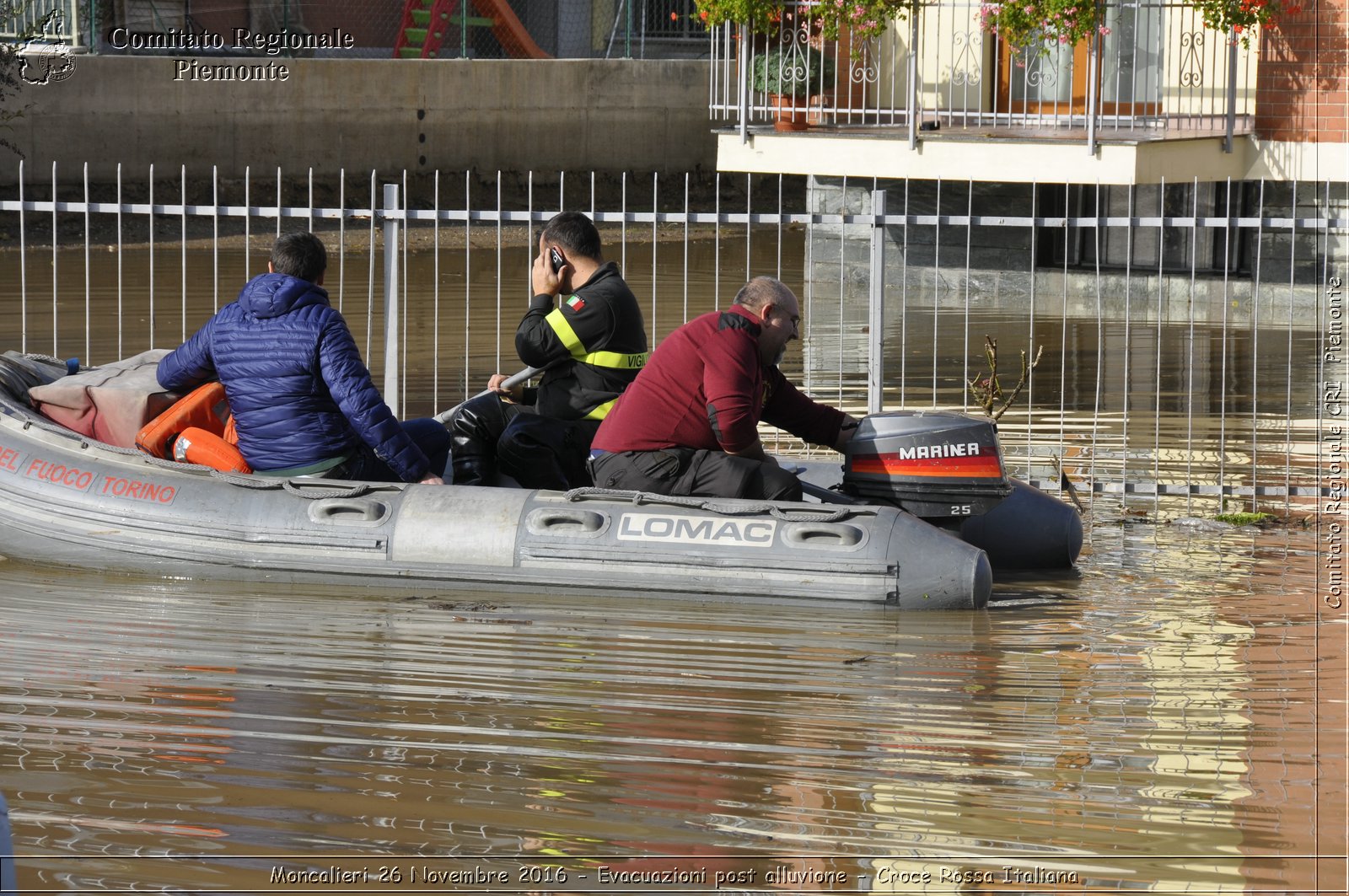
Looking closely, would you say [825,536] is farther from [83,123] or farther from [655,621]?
[83,123]

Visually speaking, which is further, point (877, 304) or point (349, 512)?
point (877, 304)

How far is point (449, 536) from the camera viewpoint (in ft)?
21.9

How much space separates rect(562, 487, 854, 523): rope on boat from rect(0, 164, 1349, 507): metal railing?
2.15m

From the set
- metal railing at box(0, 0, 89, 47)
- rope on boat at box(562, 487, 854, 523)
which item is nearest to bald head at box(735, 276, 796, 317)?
rope on boat at box(562, 487, 854, 523)

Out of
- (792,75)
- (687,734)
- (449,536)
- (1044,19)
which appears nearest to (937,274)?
(1044,19)

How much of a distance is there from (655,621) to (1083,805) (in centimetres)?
223

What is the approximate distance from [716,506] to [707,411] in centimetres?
39

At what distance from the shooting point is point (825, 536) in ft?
20.9

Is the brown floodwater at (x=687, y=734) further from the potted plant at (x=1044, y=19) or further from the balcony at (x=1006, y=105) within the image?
the balcony at (x=1006, y=105)

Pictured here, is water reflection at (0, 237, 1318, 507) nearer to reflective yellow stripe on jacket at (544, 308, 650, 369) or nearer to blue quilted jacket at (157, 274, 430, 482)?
reflective yellow stripe on jacket at (544, 308, 650, 369)

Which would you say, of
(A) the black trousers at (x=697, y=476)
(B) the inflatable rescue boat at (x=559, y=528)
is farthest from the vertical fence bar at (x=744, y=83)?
(A) the black trousers at (x=697, y=476)

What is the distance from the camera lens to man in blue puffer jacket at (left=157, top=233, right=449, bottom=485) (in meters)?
6.72

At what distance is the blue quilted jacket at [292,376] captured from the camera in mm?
6711
